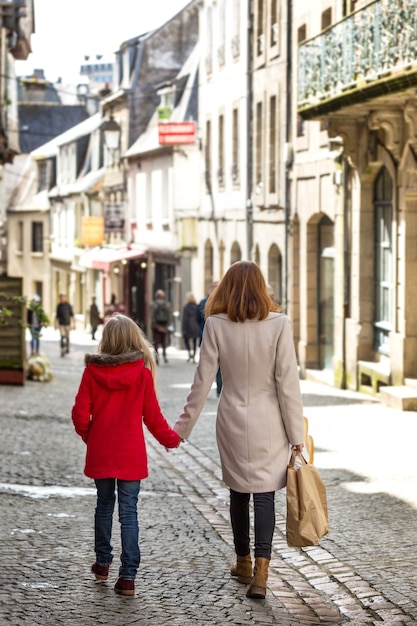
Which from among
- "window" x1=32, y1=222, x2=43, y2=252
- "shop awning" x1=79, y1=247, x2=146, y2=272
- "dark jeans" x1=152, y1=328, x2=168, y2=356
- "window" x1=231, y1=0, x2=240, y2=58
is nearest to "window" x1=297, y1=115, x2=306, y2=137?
"dark jeans" x1=152, y1=328, x2=168, y2=356

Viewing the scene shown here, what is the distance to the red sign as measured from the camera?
42875 mm

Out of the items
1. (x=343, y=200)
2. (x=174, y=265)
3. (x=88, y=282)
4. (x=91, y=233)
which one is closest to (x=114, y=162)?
(x=91, y=233)

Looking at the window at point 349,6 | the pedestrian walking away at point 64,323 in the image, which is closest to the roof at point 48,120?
the pedestrian walking away at point 64,323

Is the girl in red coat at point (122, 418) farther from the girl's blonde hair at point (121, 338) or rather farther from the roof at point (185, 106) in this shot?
the roof at point (185, 106)

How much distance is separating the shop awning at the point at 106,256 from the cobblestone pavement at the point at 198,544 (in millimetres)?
36231

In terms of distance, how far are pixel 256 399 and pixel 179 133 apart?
36.1 metres

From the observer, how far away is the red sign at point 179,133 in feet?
141

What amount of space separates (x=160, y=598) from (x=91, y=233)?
2059 inches

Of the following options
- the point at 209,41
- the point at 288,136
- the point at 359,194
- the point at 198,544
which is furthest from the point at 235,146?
the point at 198,544

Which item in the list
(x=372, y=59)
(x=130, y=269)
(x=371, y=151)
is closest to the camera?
(x=372, y=59)

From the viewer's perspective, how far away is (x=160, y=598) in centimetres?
735

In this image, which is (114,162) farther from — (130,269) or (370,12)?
(370,12)

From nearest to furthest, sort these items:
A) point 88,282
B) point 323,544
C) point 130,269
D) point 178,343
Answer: point 323,544, point 178,343, point 130,269, point 88,282

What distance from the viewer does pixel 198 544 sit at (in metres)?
9.04
